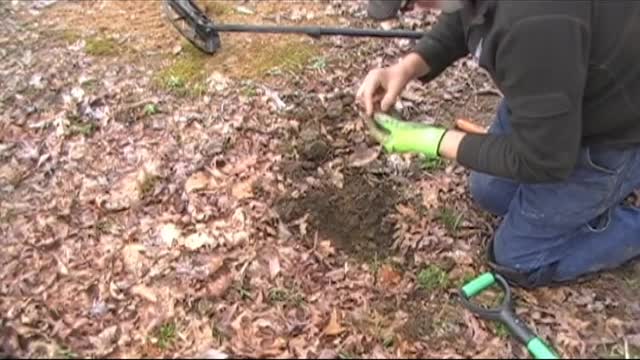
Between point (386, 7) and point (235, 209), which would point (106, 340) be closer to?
point (235, 209)

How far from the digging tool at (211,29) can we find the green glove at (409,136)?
3.36ft

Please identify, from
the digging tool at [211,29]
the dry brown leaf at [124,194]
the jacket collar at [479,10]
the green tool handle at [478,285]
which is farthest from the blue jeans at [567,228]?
the dry brown leaf at [124,194]

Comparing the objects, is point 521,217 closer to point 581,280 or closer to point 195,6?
point 581,280

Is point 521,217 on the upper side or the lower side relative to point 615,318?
upper

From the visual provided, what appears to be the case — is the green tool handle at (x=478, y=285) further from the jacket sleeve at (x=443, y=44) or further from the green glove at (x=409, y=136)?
the jacket sleeve at (x=443, y=44)

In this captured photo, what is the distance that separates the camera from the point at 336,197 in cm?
343

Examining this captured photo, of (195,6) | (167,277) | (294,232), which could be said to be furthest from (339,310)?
(195,6)

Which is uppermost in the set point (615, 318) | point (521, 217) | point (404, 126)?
point (404, 126)

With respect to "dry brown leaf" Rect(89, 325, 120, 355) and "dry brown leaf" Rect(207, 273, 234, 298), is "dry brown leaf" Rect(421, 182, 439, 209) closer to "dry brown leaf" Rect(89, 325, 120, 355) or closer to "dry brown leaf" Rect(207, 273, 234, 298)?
"dry brown leaf" Rect(207, 273, 234, 298)

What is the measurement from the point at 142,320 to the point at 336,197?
1007mm

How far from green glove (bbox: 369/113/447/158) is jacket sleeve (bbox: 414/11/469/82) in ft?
1.03

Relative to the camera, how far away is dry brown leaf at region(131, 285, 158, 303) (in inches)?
117

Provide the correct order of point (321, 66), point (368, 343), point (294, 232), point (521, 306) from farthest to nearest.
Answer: point (321, 66), point (294, 232), point (521, 306), point (368, 343)

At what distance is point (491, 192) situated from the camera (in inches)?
130
